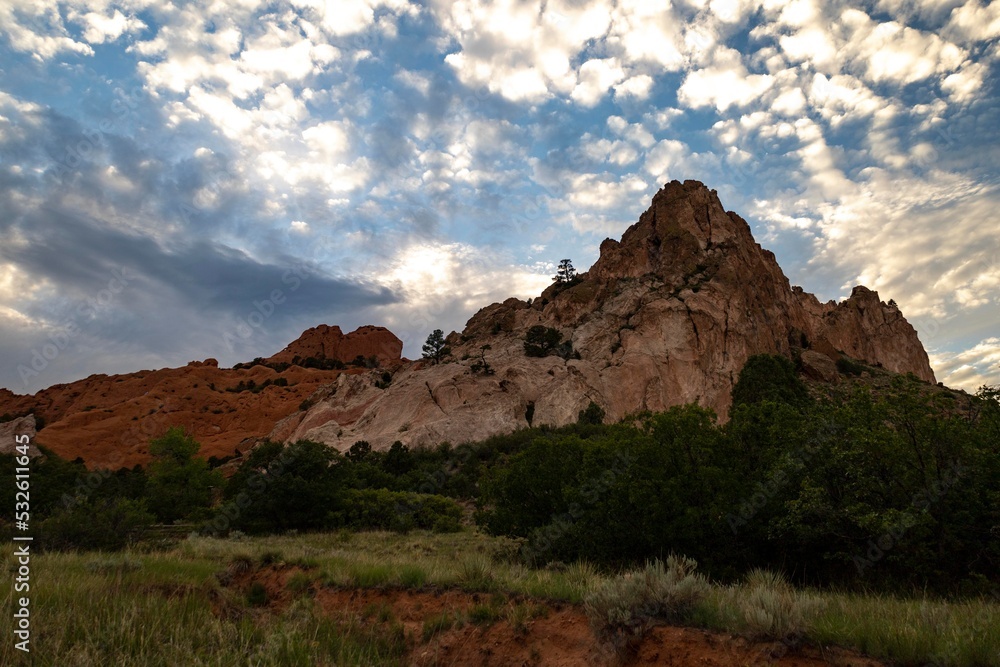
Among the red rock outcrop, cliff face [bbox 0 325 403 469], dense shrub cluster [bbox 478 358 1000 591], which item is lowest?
dense shrub cluster [bbox 478 358 1000 591]

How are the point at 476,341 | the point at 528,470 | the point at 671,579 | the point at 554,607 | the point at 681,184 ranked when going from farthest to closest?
the point at 681,184, the point at 476,341, the point at 528,470, the point at 554,607, the point at 671,579

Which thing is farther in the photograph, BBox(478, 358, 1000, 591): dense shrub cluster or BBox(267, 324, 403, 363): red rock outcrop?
BBox(267, 324, 403, 363): red rock outcrop

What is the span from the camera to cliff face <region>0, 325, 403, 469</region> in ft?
261

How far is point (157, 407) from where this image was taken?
91312mm

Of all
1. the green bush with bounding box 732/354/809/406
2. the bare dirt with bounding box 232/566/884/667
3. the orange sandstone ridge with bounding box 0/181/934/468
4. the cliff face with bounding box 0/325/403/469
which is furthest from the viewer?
the cliff face with bounding box 0/325/403/469

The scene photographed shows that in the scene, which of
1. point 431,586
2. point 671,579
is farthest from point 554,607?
point 431,586

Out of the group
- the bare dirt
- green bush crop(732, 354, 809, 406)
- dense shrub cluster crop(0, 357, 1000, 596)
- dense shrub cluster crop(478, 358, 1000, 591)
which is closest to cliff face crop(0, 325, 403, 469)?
green bush crop(732, 354, 809, 406)

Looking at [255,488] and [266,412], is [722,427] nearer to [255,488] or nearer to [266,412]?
[255,488]

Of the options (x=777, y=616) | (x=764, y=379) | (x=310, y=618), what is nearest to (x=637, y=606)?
(x=777, y=616)

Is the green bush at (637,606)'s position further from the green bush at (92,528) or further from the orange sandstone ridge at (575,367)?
the orange sandstone ridge at (575,367)

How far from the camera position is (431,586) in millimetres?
9625

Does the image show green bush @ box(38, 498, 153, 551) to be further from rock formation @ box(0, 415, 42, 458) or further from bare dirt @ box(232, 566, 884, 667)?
rock formation @ box(0, 415, 42, 458)

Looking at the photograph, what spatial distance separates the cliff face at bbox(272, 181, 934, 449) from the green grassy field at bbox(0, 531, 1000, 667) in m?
43.6

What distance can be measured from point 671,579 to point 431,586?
457 centimetres
